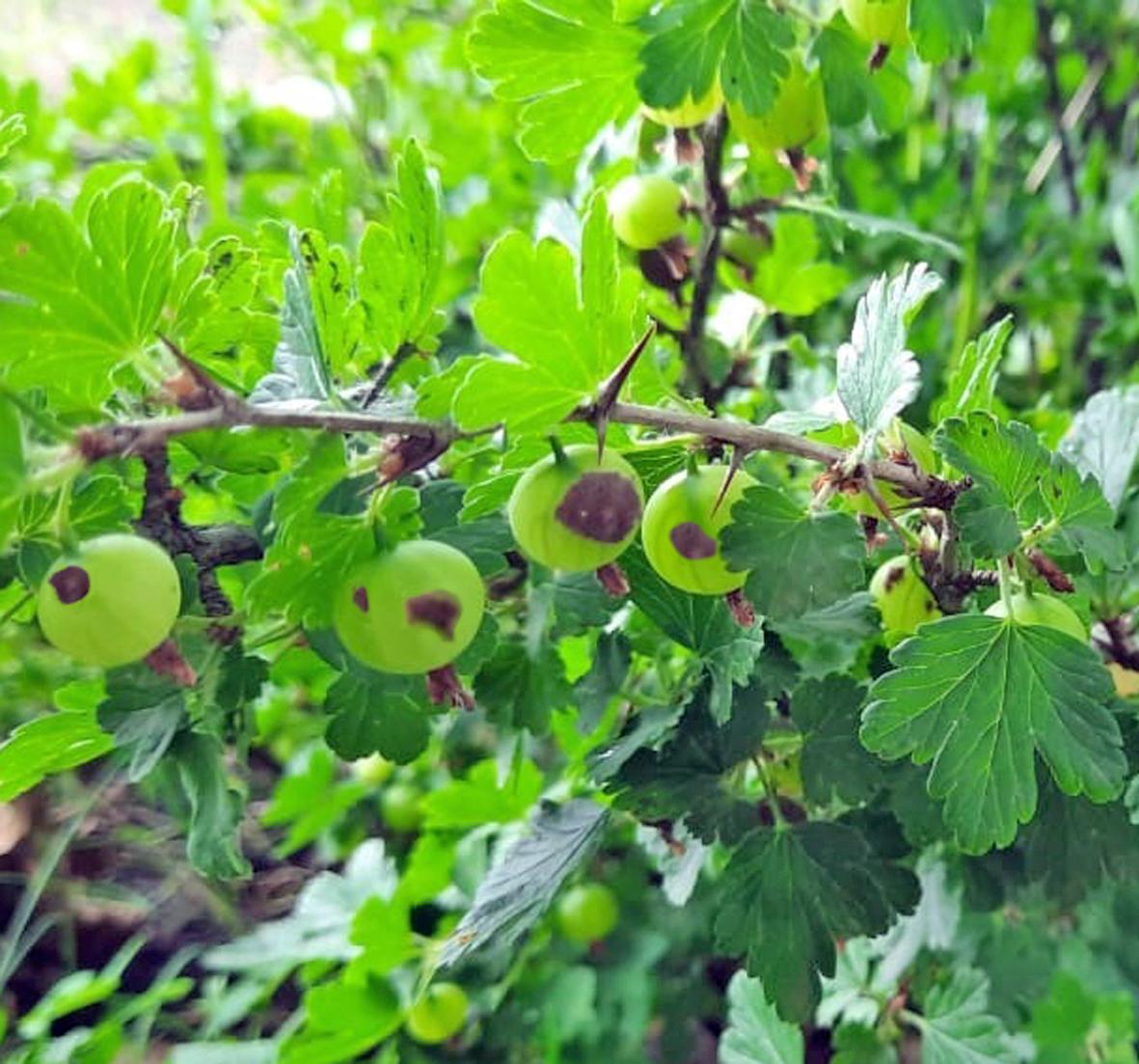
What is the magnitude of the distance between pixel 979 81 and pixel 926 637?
97cm

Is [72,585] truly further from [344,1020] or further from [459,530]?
[344,1020]

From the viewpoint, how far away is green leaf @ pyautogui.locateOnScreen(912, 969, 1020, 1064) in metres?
0.68

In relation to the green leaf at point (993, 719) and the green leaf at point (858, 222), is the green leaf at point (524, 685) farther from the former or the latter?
the green leaf at point (858, 222)

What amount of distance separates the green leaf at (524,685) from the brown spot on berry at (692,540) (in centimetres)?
18

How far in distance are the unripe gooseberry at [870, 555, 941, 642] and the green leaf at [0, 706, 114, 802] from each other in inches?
13.7

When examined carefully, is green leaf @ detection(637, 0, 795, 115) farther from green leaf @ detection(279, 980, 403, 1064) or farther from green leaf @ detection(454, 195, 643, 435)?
green leaf @ detection(279, 980, 403, 1064)

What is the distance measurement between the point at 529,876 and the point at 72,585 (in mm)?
259

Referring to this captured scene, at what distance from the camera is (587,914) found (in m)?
0.99

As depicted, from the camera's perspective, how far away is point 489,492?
1.44 ft

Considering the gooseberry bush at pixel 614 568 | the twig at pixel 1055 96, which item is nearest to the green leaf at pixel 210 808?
the gooseberry bush at pixel 614 568

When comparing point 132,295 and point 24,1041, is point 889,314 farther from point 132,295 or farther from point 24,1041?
point 24,1041

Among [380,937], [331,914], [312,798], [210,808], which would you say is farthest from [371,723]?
[312,798]

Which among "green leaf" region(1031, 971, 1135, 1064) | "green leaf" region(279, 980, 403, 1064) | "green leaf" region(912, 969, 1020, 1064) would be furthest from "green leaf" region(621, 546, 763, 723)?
"green leaf" region(1031, 971, 1135, 1064)

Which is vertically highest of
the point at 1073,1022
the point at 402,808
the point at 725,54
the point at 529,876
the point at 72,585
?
the point at 725,54
